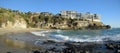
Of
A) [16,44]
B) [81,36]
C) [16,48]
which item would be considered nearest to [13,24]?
[81,36]

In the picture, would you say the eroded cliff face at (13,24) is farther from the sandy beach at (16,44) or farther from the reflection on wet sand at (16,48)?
the reflection on wet sand at (16,48)

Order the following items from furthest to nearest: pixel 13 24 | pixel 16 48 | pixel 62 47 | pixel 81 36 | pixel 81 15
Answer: pixel 81 15 < pixel 13 24 < pixel 81 36 < pixel 62 47 < pixel 16 48

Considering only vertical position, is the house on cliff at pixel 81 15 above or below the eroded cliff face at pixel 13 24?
above

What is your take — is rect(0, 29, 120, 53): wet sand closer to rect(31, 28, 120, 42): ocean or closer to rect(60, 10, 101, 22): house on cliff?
rect(31, 28, 120, 42): ocean

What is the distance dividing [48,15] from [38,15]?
6.09 metres

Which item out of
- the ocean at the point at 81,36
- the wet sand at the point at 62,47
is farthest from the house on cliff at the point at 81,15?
the wet sand at the point at 62,47

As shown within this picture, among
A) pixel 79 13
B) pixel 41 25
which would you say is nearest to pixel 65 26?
pixel 41 25

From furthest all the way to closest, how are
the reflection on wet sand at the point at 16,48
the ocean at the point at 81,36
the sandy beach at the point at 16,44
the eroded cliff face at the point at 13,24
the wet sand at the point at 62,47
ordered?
1. the eroded cliff face at the point at 13,24
2. the ocean at the point at 81,36
3. the sandy beach at the point at 16,44
4. the reflection on wet sand at the point at 16,48
5. the wet sand at the point at 62,47

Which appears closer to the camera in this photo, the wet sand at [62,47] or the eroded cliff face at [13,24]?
the wet sand at [62,47]

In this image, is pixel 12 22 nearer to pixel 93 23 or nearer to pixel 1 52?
pixel 1 52

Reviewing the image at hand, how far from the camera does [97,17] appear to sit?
140 metres

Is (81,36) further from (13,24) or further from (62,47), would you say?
(13,24)

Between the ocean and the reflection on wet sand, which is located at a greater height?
the reflection on wet sand

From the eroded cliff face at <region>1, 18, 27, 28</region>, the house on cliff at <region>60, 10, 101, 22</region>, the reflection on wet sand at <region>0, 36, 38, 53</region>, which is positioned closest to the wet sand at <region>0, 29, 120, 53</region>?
the reflection on wet sand at <region>0, 36, 38, 53</region>
